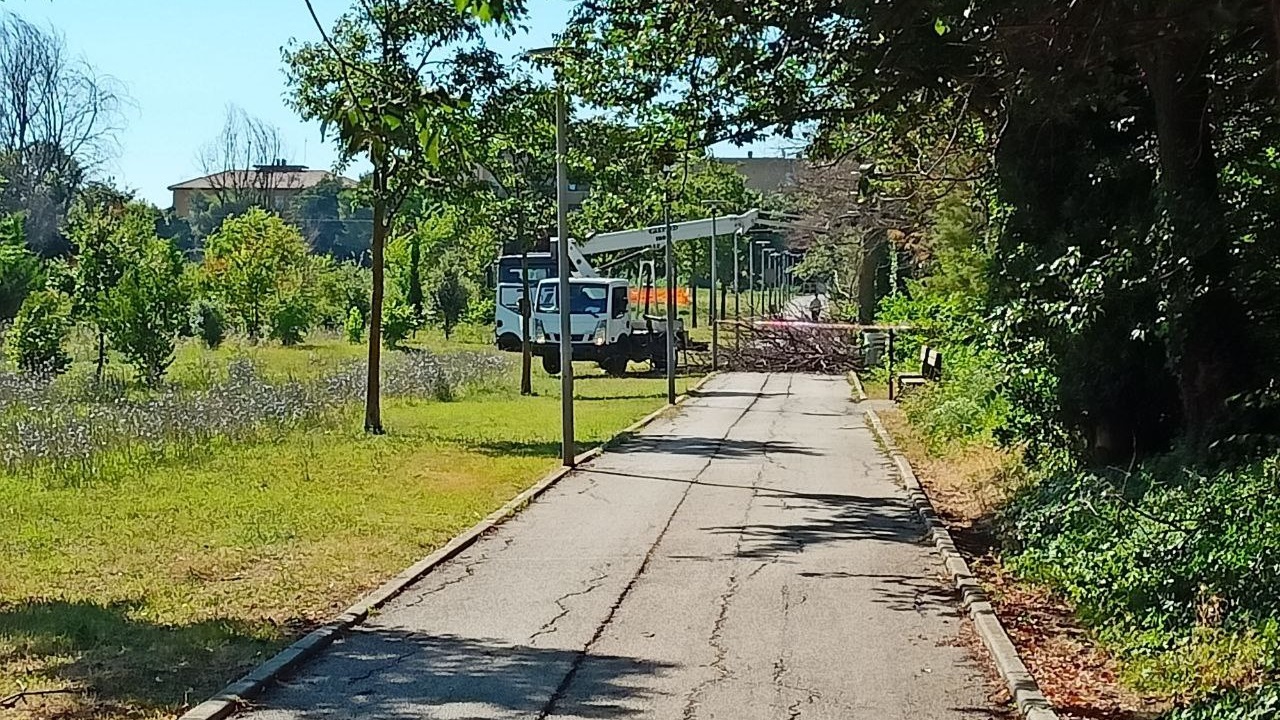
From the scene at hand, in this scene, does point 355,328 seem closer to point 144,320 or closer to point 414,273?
point 414,273

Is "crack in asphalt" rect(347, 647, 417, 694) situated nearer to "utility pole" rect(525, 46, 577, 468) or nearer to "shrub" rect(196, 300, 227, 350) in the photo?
"utility pole" rect(525, 46, 577, 468)

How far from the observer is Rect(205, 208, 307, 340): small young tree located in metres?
50.7

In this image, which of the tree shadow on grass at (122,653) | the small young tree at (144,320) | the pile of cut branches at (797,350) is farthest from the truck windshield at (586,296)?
the tree shadow on grass at (122,653)

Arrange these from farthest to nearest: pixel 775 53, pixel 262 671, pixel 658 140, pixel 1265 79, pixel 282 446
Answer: pixel 282 446, pixel 658 140, pixel 775 53, pixel 1265 79, pixel 262 671

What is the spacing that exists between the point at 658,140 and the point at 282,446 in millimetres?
7840

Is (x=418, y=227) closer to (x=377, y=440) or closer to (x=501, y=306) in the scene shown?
(x=501, y=306)

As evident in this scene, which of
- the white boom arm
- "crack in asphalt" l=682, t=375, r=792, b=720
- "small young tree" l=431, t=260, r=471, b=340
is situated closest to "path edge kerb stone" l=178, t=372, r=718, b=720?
"crack in asphalt" l=682, t=375, r=792, b=720

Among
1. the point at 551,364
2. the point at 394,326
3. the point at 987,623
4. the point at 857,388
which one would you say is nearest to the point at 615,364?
the point at 551,364

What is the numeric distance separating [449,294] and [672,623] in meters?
55.7

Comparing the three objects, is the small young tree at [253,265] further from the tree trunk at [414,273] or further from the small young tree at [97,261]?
the small young tree at [97,261]

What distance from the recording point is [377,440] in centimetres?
2227

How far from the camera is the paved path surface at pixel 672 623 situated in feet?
25.6

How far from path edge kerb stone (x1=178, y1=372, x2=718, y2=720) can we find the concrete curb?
774 inches

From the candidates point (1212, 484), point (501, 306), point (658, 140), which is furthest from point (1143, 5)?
point (501, 306)
